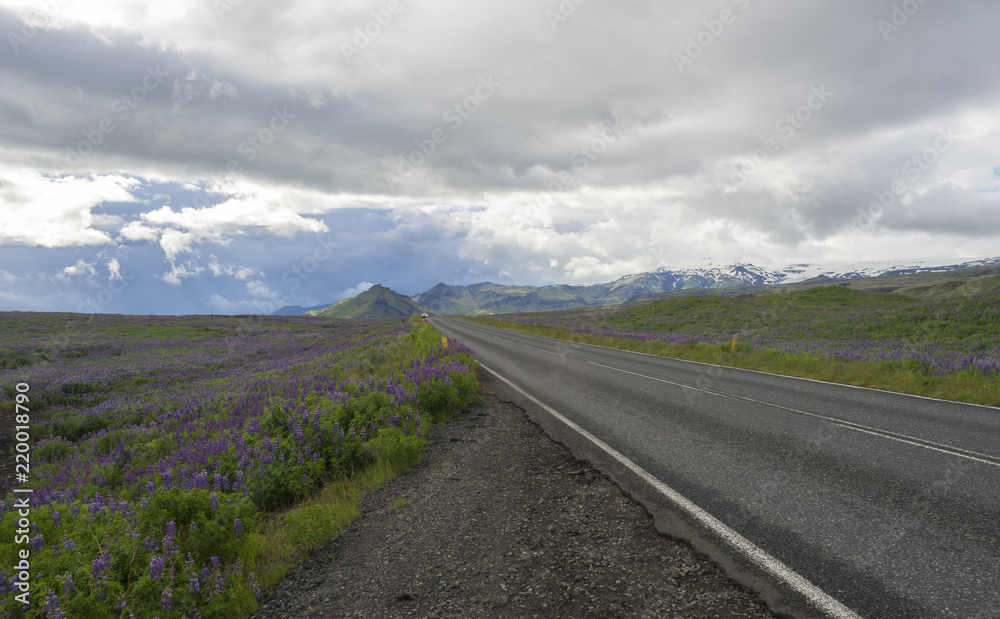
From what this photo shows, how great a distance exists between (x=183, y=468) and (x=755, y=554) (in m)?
7.16

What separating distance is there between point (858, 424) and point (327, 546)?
934cm

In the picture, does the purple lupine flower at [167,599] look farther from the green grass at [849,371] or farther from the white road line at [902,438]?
the green grass at [849,371]

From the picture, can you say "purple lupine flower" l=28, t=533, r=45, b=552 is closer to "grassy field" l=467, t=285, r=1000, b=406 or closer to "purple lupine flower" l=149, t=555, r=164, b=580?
"purple lupine flower" l=149, t=555, r=164, b=580

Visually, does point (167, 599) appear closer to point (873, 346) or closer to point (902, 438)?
point (902, 438)

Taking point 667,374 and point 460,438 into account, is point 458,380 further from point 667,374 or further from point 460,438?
point 667,374

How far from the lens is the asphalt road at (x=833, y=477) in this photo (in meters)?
3.41

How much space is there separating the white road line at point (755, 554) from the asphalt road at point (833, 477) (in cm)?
8

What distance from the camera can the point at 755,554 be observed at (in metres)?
3.75

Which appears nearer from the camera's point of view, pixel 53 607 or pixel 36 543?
pixel 53 607

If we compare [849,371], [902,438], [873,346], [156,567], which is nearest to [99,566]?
[156,567]

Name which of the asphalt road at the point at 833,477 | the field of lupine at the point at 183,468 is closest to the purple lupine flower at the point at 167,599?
the field of lupine at the point at 183,468

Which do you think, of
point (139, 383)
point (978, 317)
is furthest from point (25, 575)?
point (978, 317)

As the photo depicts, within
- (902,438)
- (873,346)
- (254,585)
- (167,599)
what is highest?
(873,346)

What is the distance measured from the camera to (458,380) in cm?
1123
